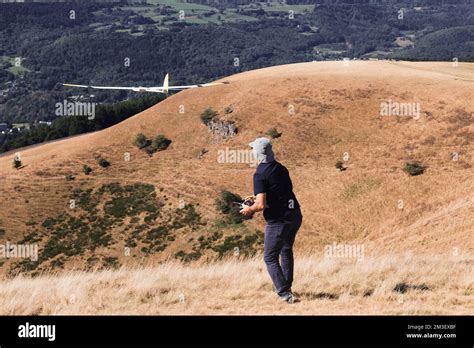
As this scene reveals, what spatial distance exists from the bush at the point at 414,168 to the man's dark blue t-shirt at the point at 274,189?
47.1 m

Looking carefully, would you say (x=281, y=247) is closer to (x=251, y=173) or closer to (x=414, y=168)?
(x=414, y=168)

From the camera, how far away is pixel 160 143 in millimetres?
72500

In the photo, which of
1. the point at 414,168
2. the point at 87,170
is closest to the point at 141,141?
the point at 87,170

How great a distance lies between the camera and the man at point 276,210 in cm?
1072

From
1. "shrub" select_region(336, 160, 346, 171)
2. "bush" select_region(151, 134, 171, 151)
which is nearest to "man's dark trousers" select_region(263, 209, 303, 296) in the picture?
"shrub" select_region(336, 160, 346, 171)

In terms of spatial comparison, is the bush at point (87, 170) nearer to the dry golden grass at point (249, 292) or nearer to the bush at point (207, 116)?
the bush at point (207, 116)

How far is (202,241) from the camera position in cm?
5278

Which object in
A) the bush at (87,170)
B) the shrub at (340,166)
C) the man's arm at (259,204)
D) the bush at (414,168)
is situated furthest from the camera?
the bush at (87,170)

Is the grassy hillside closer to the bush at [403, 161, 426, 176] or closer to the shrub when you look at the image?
the shrub

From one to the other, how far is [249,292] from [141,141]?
63078mm

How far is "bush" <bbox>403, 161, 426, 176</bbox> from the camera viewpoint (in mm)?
55438

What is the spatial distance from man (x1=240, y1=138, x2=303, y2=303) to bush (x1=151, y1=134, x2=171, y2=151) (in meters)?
61.8

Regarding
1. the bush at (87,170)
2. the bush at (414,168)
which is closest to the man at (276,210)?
the bush at (414,168)
